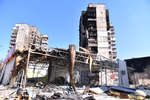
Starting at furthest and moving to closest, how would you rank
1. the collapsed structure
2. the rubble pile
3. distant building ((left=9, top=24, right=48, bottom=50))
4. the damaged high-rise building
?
1. distant building ((left=9, top=24, right=48, bottom=50))
2. the damaged high-rise building
3. the collapsed structure
4. the rubble pile

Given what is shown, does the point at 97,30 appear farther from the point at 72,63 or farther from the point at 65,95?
the point at 65,95

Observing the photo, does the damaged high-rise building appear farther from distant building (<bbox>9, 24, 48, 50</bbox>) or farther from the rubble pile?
the rubble pile

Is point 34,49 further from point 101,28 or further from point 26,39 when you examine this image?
point 26,39

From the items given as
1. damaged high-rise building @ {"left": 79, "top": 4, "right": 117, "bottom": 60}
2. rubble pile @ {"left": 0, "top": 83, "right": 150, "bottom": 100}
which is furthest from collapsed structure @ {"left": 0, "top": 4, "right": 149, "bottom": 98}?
rubble pile @ {"left": 0, "top": 83, "right": 150, "bottom": 100}

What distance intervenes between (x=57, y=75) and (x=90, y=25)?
33.9 m

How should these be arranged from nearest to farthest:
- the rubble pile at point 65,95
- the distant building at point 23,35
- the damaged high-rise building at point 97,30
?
the rubble pile at point 65,95 → the damaged high-rise building at point 97,30 → the distant building at point 23,35

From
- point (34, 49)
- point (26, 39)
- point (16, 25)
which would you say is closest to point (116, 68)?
point (34, 49)

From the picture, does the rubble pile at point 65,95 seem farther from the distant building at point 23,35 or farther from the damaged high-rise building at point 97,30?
the distant building at point 23,35

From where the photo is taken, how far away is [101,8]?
5066 centimetres

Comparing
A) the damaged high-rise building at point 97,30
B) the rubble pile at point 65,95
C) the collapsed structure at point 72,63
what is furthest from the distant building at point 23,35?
the rubble pile at point 65,95

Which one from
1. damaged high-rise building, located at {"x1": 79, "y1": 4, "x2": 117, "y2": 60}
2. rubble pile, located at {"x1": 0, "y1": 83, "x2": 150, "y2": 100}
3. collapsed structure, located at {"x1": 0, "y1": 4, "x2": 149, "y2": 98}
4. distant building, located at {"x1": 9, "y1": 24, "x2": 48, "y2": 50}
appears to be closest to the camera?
rubble pile, located at {"x1": 0, "y1": 83, "x2": 150, "y2": 100}

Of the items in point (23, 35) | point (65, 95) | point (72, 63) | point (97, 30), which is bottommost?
point (65, 95)

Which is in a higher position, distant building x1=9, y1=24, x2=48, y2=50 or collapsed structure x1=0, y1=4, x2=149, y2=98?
distant building x1=9, y1=24, x2=48, y2=50

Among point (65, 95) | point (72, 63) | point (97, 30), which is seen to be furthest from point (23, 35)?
point (65, 95)
